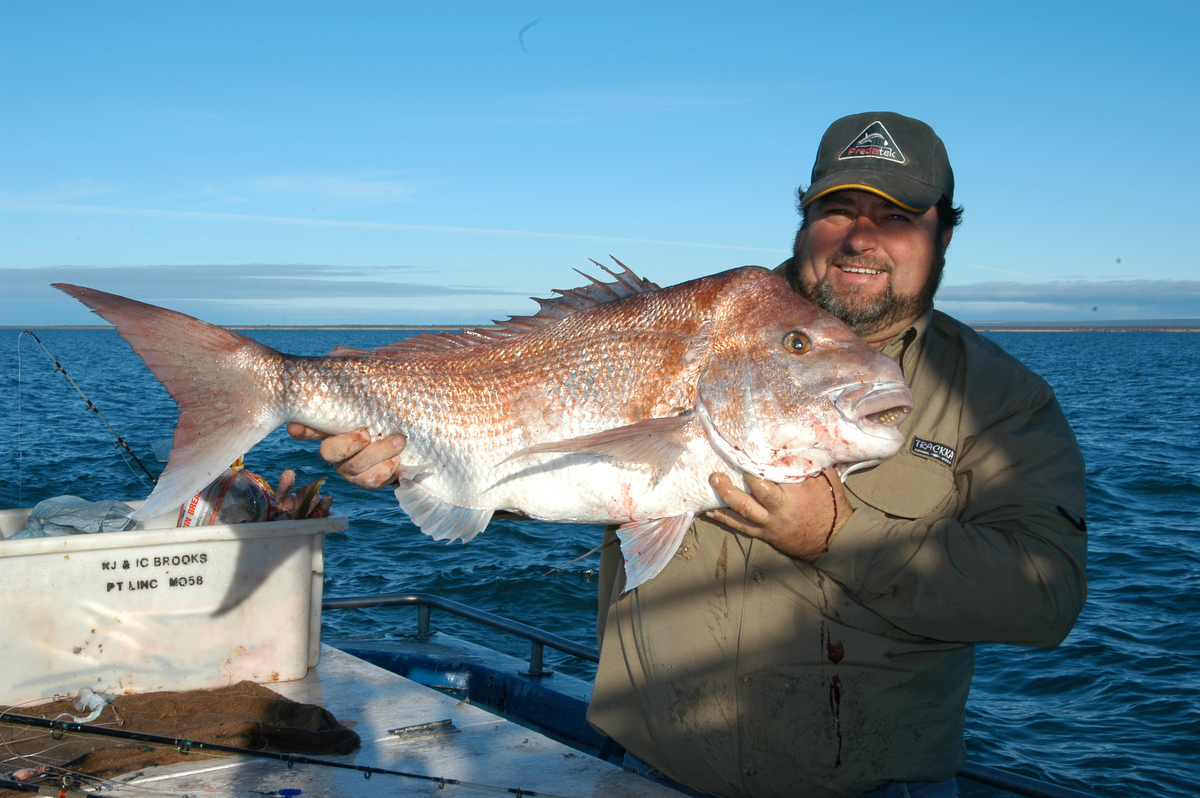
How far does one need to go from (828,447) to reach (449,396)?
118 centimetres

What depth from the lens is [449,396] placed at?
2.66 metres

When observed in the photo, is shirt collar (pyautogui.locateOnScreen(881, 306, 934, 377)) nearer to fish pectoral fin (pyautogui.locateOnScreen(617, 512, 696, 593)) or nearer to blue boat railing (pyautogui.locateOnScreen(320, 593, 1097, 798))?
fish pectoral fin (pyautogui.locateOnScreen(617, 512, 696, 593))

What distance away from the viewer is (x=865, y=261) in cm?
268

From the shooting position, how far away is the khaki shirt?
2078 mm

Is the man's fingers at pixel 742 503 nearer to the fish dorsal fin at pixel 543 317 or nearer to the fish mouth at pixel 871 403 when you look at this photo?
the fish mouth at pixel 871 403

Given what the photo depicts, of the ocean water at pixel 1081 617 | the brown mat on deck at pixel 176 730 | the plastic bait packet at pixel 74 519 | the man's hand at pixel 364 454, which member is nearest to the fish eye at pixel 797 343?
the man's hand at pixel 364 454

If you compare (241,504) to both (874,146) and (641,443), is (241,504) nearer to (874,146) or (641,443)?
(641,443)

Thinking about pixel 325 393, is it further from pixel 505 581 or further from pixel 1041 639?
pixel 505 581

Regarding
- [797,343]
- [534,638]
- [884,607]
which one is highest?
[797,343]

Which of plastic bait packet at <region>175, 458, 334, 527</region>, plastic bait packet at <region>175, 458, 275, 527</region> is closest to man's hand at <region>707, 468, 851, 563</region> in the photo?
plastic bait packet at <region>175, 458, 334, 527</region>

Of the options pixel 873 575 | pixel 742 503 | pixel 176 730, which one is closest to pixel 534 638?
pixel 176 730

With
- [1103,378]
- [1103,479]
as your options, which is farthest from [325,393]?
[1103,378]

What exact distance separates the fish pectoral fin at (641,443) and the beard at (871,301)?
72 centimetres

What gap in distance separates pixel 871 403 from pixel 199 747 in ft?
A: 8.64
